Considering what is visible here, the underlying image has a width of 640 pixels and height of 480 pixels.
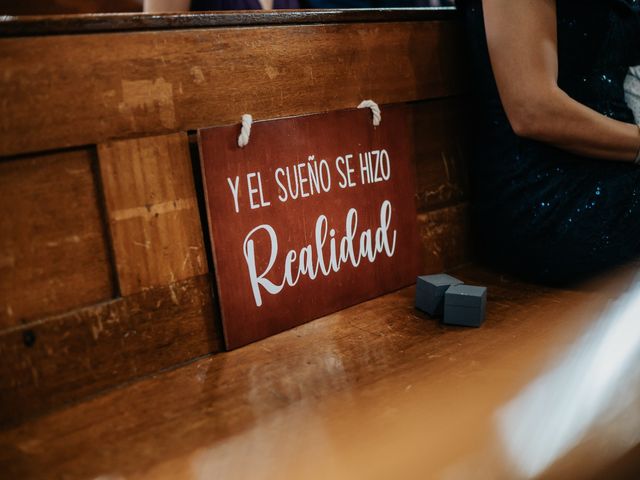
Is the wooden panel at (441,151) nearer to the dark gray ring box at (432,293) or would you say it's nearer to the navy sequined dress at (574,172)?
the navy sequined dress at (574,172)

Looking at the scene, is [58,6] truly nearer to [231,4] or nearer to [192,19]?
[231,4]

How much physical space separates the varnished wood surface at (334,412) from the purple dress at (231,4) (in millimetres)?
1048

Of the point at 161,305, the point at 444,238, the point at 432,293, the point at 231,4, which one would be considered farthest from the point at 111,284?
the point at 231,4

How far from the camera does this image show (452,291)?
1217 millimetres

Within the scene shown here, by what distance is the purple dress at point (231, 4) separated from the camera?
1780mm

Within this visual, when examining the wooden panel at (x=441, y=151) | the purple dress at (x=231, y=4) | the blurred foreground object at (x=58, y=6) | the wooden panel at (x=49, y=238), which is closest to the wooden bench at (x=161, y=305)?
the wooden panel at (x=49, y=238)

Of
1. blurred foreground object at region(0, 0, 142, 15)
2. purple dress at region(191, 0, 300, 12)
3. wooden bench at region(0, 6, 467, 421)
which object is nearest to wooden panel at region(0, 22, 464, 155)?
wooden bench at region(0, 6, 467, 421)

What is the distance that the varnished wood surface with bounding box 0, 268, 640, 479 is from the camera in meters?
Answer: 0.82

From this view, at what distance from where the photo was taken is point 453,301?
120cm

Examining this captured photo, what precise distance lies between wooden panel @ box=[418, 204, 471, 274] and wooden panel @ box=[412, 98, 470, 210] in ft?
0.09

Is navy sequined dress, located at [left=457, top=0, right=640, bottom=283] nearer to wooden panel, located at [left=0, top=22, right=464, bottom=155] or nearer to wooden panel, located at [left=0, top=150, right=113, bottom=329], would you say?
wooden panel, located at [left=0, top=22, right=464, bottom=155]

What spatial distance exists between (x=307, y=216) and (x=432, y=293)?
1.01 ft

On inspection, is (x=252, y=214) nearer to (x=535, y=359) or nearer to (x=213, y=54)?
(x=213, y=54)

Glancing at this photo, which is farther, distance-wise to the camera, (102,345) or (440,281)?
(440,281)
